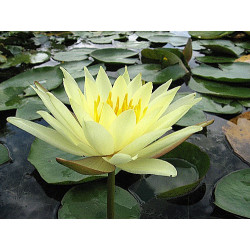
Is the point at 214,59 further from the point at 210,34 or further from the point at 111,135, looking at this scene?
the point at 111,135

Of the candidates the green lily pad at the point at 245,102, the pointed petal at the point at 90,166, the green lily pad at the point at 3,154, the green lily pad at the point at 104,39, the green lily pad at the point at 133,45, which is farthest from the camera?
the green lily pad at the point at 104,39

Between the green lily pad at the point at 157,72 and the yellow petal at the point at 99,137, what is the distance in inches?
46.6

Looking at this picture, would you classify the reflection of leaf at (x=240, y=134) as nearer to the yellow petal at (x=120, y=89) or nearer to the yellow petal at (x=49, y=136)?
the yellow petal at (x=120, y=89)

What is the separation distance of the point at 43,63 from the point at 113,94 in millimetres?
A: 1631

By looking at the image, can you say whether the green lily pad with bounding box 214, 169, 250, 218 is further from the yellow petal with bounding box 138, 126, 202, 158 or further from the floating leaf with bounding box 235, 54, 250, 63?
the floating leaf with bounding box 235, 54, 250, 63

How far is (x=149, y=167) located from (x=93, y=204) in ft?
1.17

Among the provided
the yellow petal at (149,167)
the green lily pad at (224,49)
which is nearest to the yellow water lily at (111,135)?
the yellow petal at (149,167)

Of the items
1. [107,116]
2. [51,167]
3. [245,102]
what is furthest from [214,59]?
[107,116]

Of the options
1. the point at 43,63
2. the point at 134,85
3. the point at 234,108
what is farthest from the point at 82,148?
the point at 43,63

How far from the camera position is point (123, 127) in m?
0.74

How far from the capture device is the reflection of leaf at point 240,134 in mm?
1281

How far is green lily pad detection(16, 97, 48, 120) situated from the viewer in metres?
1.53

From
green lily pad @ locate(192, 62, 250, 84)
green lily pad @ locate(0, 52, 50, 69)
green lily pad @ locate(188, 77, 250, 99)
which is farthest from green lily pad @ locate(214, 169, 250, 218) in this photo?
green lily pad @ locate(0, 52, 50, 69)

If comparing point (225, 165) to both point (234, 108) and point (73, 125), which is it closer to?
point (234, 108)
